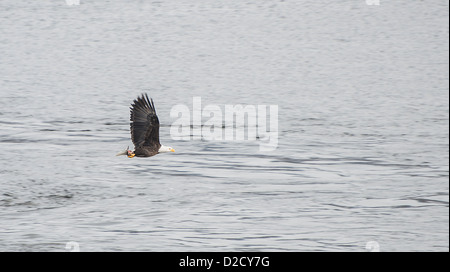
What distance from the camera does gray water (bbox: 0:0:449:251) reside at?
9.44 meters

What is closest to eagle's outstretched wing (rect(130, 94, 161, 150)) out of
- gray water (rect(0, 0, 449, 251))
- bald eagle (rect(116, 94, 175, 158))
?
bald eagle (rect(116, 94, 175, 158))

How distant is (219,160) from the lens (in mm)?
11969

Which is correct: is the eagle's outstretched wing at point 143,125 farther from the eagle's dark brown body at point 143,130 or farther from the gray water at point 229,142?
the gray water at point 229,142

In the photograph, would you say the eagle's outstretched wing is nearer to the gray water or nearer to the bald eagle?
the bald eagle

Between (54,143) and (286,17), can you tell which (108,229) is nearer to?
(54,143)

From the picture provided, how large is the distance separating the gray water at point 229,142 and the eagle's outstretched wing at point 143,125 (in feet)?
2.15

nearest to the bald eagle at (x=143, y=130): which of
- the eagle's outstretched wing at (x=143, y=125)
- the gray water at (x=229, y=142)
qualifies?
the eagle's outstretched wing at (x=143, y=125)

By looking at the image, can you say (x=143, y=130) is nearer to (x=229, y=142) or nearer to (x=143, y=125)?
(x=143, y=125)

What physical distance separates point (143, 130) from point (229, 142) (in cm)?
267

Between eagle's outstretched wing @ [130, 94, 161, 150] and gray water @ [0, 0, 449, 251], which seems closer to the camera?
gray water @ [0, 0, 449, 251]

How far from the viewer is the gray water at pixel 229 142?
9438mm

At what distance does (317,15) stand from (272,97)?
6227 millimetres

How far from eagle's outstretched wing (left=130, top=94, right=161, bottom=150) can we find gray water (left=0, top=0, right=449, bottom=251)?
25.8 inches
